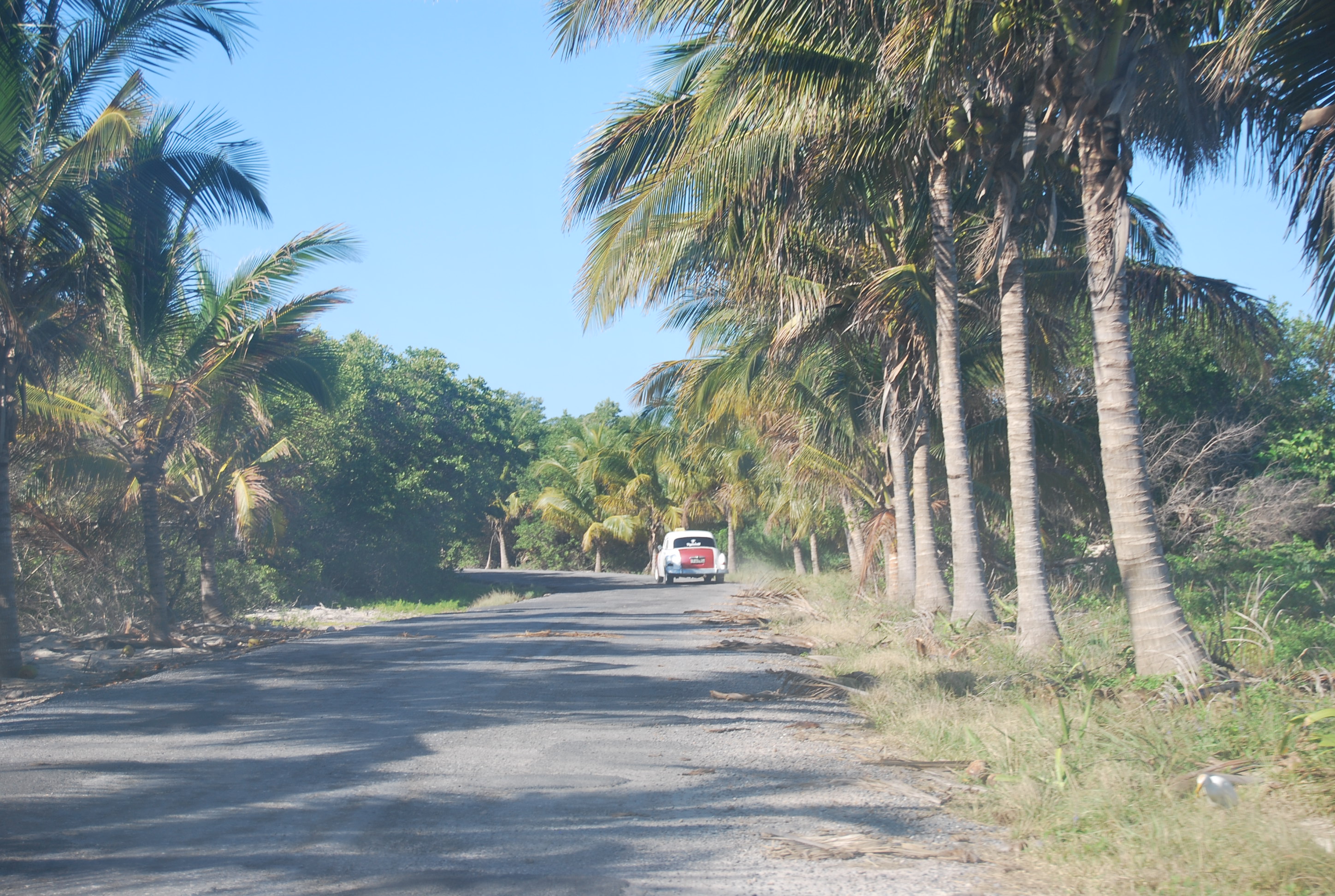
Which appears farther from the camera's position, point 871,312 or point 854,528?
point 854,528

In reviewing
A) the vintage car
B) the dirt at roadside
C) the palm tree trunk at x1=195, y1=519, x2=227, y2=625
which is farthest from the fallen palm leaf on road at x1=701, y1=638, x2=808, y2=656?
the vintage car

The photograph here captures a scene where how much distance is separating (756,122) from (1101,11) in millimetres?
Result: 4181

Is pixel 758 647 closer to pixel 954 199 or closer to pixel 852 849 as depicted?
Result: pixel 954 199

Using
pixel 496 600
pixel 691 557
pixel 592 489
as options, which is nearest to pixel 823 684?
pixel 496 600

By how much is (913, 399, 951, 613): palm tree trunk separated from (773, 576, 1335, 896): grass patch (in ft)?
14.1

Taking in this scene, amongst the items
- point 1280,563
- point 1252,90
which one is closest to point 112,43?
point 1252,90

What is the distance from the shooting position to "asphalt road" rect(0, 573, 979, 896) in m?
4.40

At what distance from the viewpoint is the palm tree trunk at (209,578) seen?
62.6ft

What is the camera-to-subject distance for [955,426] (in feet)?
38.5

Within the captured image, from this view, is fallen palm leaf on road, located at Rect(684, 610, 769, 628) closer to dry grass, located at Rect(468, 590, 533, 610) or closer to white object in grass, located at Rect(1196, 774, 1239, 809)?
dry grass, located at Rect(468, 590, 533, 610)

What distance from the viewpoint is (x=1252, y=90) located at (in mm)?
8055

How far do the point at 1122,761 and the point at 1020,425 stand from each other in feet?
17.3

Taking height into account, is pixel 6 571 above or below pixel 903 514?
below

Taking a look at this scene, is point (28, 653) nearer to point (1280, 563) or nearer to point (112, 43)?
point (112, 43)
